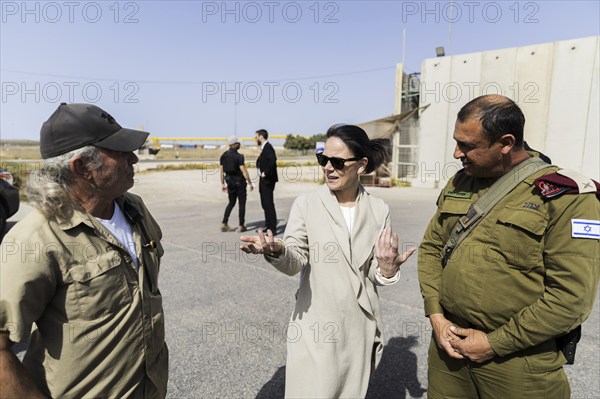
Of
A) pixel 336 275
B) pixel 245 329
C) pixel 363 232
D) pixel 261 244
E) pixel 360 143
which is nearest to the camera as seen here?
pixel 261 244

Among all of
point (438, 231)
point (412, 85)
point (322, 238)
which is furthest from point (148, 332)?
point (412, 85)

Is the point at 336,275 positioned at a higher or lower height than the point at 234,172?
lower

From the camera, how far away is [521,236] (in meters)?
1.68

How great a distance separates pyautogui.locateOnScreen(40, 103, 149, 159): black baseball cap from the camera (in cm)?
154

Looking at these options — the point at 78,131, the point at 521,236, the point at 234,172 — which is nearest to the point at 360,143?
the point at 521,236

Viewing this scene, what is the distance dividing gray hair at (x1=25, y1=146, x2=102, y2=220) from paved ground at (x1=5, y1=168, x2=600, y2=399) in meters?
1.37

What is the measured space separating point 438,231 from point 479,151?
55 centimetres

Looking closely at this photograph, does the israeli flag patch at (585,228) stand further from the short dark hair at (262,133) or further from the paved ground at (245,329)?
the short dark hair at (262,133)

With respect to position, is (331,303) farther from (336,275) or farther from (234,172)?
(234,172)

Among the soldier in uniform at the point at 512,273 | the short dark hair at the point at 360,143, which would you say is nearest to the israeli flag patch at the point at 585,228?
the soldier in uniform at the point at 512,273

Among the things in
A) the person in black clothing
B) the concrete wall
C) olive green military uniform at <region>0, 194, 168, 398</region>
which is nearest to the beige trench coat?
olive green military uniform at <region>0, 194, 168, 398</region>

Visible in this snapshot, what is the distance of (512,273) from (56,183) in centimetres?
197

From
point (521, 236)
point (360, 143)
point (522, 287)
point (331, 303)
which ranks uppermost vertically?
point (360, 143)

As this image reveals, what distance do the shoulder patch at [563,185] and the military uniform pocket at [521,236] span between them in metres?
0.11
